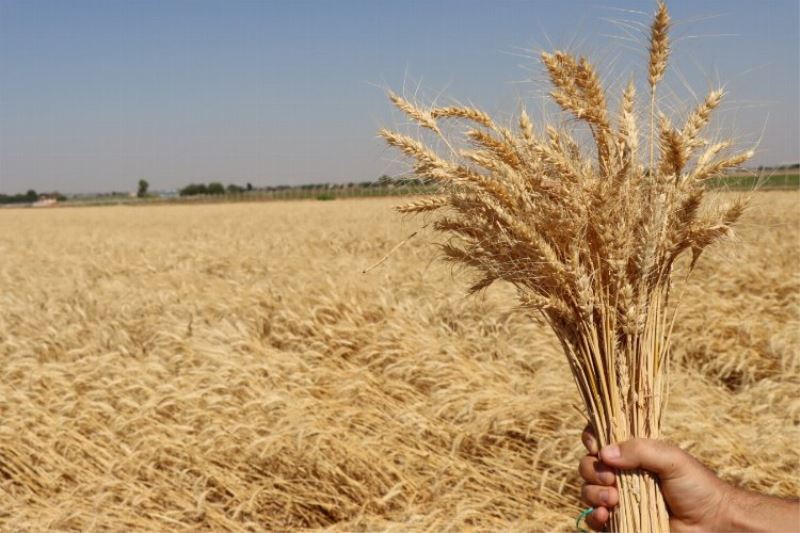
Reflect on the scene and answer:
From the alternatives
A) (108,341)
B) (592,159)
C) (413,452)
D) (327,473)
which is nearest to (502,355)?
(413,452)

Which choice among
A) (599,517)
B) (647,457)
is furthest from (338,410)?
(647,457)

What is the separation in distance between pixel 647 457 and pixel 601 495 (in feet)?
0.72

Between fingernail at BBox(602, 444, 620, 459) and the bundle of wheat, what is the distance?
0.03 meters

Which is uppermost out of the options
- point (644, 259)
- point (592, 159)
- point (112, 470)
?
point (592, 159)

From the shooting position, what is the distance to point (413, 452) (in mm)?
3795

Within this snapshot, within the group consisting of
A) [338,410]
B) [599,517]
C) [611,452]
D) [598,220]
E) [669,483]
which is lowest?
[338,410]

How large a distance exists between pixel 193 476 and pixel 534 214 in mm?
2758

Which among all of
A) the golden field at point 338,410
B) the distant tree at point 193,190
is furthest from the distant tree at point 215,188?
the golden field at point 338,410

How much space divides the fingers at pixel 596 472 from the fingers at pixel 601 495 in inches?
0.7

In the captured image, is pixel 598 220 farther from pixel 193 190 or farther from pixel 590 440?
pixel 193 190

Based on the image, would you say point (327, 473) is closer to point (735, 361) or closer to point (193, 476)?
point (193, 476)

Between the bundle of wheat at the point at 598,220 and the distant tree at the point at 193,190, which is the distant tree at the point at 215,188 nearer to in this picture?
the distant tree at the point at 193,190

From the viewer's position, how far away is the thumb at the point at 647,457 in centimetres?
177

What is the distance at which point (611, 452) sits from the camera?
181 centimetres
